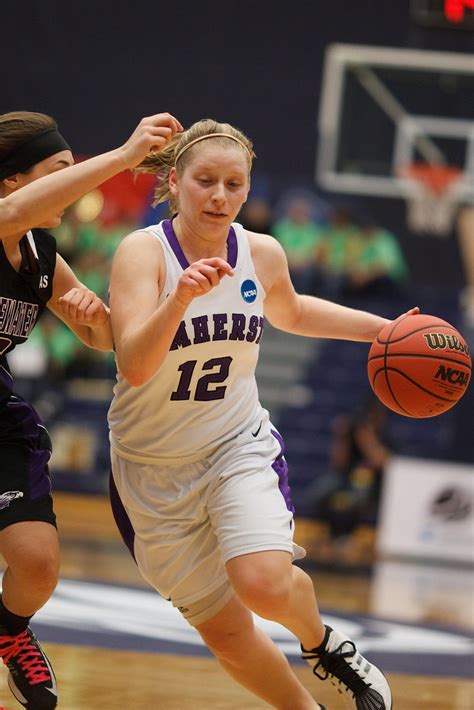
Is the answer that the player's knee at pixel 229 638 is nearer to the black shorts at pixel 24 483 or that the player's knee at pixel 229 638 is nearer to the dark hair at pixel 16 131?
the black shorts at pixel 24 483

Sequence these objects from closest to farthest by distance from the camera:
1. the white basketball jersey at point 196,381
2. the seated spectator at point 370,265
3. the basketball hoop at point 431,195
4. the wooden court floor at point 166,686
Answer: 1. the white basketball jersey at point 196,381
2. the wooden court floor at point 166,686
3. the basketball hoop at point 431,195
4. the seated spectator at point 370,265

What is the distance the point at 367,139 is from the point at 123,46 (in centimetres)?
464

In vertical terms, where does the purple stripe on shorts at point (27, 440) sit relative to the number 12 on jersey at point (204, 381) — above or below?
below

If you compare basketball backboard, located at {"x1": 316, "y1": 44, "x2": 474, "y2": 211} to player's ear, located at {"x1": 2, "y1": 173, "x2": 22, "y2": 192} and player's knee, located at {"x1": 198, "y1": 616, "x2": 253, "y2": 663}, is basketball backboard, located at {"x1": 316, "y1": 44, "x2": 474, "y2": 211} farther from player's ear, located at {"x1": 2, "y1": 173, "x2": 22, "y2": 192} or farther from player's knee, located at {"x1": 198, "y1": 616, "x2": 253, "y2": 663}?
player's knee, located at {"x1": 198, "y1": 616, "x2": 253, "y2": 663}

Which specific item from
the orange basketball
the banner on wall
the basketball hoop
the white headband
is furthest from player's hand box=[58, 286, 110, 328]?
the basketball hoop

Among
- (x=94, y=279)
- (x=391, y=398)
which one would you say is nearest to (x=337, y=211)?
(x=94, y=279)

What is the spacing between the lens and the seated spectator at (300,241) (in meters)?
16.6

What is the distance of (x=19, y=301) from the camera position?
360 centimetres

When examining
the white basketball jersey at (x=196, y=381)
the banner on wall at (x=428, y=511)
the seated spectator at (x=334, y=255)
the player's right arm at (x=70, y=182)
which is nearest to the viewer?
the player's right arm at (x=70, y=182)

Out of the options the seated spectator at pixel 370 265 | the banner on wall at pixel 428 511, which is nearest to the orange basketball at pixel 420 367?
the banner on wall at pixel 428 511

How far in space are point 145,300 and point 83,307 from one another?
20 cm

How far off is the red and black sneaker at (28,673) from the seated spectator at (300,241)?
42.5 feet

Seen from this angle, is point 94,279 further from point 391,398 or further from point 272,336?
point 391,398

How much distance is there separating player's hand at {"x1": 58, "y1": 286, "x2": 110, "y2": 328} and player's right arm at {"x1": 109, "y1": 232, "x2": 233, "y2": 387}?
49 millimetres
